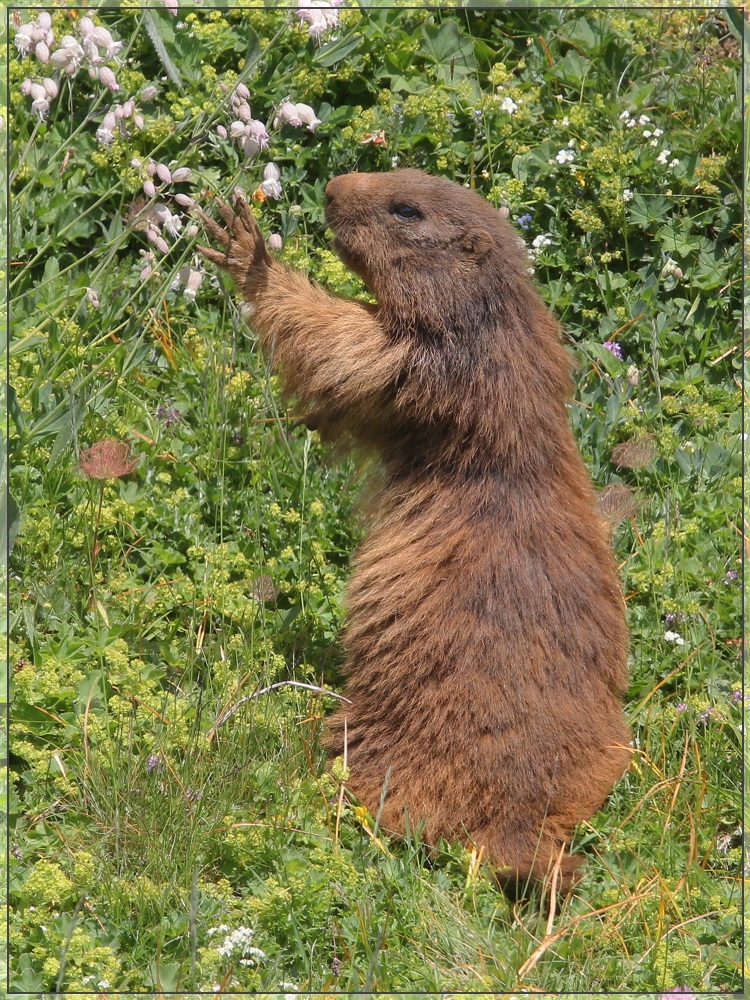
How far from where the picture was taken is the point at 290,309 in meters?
4.98

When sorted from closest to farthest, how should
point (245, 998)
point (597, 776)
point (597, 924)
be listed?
point (245, 998), point (597, 924), point (597, 776)

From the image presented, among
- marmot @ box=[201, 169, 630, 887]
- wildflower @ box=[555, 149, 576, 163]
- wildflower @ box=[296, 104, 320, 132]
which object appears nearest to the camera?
marmot @ box=[201, 169, 630, 887]

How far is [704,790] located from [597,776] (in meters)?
0.48

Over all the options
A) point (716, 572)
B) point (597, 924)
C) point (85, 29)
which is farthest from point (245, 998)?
point (85, 29)

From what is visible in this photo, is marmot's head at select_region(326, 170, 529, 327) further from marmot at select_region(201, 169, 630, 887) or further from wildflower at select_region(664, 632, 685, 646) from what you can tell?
wildflower at select_region(664, 632, 685, 646)

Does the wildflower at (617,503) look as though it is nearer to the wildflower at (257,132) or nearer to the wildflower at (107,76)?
the wildflower at (257,132)

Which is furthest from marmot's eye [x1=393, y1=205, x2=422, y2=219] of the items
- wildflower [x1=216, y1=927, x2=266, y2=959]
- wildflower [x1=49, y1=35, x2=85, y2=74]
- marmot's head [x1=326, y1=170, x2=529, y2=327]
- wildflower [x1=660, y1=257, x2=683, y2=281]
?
wildflower [x1=216, y1=927, x2=266, y2=959]

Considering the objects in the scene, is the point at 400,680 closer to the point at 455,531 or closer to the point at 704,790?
the point at 455,531

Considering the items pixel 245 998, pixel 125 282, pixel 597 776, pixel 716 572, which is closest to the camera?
pixel 245 998

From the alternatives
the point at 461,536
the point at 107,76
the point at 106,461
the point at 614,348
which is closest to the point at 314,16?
the point at 107,76

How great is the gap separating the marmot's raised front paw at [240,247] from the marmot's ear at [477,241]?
2.94ft

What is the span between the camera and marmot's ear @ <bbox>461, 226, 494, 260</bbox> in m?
4.75

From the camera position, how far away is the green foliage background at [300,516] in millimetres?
3902

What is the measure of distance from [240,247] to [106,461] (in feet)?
3.68
